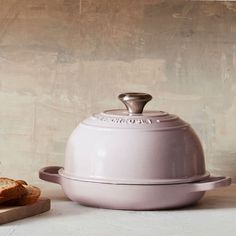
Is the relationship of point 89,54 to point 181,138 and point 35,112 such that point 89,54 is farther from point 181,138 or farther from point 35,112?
point 181,138

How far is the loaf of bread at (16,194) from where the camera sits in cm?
154

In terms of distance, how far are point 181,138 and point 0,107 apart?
0.48 metres

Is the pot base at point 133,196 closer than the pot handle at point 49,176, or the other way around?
the pot base at point 133,196

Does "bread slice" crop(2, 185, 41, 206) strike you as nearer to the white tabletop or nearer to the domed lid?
the white tabletop

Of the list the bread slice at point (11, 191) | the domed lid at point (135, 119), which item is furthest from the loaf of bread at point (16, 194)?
the domed lid at point (135, 119)

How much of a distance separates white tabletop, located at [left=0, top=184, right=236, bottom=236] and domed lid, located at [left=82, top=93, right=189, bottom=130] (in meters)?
0.16

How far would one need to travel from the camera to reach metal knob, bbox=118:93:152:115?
5.33ft

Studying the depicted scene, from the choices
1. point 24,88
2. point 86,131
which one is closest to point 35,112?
point 24,88

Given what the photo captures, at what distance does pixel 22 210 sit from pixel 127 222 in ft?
0.62

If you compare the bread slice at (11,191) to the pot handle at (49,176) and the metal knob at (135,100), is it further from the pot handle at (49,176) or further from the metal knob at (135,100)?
the metal knob at (135,100)

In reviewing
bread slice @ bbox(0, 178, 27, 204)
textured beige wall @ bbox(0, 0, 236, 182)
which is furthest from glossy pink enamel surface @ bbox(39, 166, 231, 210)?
textured beige wall @ bbox(0, 0, 236, 182)

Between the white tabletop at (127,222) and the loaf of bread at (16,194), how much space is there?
40 millimetres

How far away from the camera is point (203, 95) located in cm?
191

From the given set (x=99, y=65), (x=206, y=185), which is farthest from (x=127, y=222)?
(x=99, y=65)
